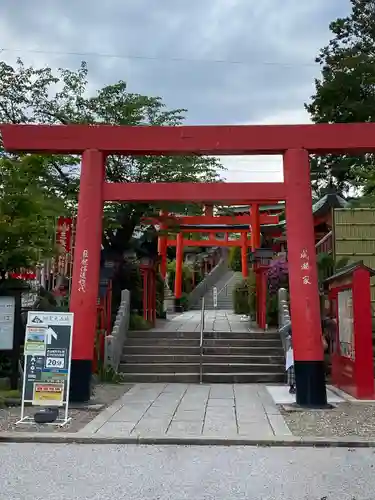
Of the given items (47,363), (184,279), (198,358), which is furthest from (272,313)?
(184,279)

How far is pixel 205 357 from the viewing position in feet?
42.9

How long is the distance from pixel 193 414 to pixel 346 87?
57.3ft

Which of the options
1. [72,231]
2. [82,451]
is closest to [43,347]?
[82,451]

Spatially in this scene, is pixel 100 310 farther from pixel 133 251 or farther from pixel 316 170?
pixel 316 170

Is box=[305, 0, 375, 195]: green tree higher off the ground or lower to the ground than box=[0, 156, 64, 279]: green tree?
higher

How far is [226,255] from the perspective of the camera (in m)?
45.3

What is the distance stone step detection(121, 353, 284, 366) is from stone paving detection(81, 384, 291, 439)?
137 cm

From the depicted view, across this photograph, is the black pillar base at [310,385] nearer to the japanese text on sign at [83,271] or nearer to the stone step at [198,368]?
the stone step at [198,368]

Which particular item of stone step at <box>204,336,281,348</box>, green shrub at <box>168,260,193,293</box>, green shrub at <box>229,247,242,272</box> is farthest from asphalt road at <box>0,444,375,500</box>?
green shrub at <box>229,247,242,272</box>

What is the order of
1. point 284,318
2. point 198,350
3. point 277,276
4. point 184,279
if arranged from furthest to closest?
point 184,279 < point 277,276 < point 284,318 < point 198,350

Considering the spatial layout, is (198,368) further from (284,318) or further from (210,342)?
(284,318)

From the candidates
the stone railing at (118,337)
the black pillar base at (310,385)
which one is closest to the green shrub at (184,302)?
the stone railing at (118,337)

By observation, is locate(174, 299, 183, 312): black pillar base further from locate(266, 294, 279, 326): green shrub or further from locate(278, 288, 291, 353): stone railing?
locate(278, 288, 291, 353): stone railing

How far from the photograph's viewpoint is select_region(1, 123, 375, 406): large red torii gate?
31.1 ft
